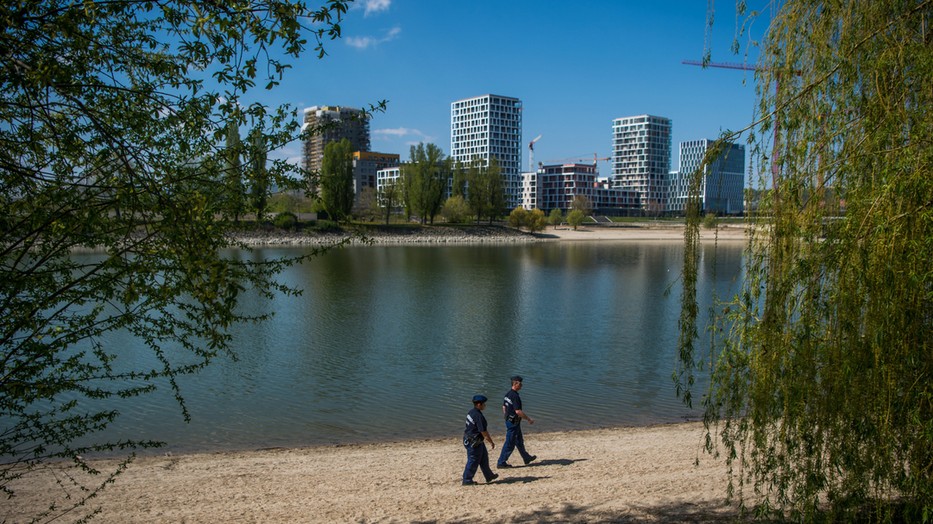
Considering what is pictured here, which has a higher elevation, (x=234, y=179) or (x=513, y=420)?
(x=234, y=179)

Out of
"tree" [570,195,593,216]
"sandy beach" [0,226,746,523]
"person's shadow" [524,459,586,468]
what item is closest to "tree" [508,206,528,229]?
"tree" [570,195,593,216]

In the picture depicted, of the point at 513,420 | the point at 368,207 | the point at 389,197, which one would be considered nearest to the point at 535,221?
the point at 389,197

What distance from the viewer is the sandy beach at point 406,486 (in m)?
9.43

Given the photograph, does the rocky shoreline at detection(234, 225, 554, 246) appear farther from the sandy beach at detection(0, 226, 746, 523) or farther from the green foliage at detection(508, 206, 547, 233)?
the sandy beach at detection(0, 226, 746, 523)

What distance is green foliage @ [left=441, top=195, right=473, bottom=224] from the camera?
111 metres

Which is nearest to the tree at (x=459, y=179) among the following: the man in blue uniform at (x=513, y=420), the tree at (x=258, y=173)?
the man in blue uniform at (x=513, y=420)

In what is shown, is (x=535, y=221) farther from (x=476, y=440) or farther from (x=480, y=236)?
(x=476, y=440)

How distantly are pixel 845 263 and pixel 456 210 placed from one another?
10577 cm

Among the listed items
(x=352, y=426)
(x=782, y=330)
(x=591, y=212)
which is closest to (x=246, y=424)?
(x=352, y=426)

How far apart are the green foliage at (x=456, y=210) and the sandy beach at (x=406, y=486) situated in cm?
9725

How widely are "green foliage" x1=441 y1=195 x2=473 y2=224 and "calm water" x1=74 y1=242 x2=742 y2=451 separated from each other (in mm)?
67782

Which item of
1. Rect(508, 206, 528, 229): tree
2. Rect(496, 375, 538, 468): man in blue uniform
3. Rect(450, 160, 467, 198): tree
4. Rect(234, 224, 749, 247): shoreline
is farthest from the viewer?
Rect(508, 206, 528, 229): tree

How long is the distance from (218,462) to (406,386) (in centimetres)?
719

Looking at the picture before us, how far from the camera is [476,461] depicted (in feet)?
34.6
